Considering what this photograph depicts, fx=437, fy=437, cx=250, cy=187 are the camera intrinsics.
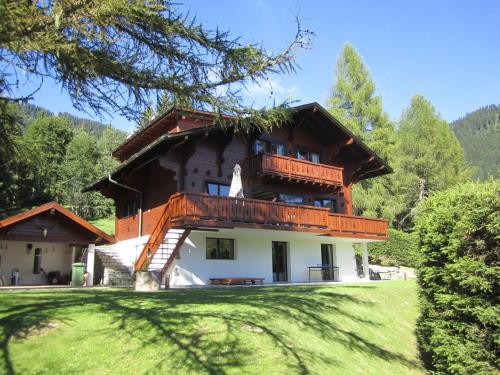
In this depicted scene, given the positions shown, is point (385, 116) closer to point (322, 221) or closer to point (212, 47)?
point (322, 221)

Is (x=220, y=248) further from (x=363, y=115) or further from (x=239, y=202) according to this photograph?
(x=363, y=115)

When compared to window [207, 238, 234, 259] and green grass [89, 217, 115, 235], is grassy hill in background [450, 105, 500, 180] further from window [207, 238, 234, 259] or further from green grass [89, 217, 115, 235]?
window [207, 238, 234, 259]

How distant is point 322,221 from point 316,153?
222 inches

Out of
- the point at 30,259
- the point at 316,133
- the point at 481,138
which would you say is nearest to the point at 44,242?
the point at 30,259

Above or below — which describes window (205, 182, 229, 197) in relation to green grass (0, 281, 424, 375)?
above

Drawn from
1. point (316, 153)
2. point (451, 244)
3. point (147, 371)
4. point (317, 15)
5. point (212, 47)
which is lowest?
point (147, 371)

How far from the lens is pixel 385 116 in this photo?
124 feet

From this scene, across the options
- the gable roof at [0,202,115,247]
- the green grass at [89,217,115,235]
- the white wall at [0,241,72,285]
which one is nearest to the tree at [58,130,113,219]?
the green grass at [89,217,115,235]

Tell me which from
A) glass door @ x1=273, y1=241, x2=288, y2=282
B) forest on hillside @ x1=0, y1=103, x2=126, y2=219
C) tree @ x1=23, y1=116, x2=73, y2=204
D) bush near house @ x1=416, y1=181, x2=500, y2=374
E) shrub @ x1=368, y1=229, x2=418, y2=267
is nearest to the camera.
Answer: bush near house @ x1=416, y1=181, x2=500, y2=374

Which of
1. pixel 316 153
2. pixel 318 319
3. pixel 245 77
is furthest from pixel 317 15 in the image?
pixel 316 153

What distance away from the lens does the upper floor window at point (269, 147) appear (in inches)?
899

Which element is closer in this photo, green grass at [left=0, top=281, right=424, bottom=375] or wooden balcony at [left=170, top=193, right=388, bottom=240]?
green grass at [left=0, top=281, right=424, bottom=375]

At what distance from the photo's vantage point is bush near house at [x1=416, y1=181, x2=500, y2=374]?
278 inches

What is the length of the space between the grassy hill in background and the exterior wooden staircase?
70298mm
